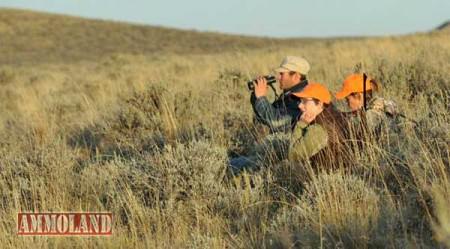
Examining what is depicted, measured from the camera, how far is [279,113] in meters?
7.14

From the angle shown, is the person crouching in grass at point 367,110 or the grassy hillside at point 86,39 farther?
the grassy hillside at point 86,39

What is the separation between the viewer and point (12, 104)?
1455 cm

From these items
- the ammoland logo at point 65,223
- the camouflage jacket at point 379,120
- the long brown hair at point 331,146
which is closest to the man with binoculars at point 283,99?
the camouflage jacket at point 379,120

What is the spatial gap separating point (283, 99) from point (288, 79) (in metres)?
0.21

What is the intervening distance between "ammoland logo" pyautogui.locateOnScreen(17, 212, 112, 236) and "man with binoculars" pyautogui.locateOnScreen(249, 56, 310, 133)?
2.20 meters

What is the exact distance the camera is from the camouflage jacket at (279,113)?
22.9ft

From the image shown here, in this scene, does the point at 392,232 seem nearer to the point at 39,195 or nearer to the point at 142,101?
the point at 39,195

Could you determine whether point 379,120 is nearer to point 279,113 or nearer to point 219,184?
point 279,113

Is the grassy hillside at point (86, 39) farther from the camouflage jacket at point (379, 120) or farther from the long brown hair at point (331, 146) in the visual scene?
the long brown hair at point (331, 146)

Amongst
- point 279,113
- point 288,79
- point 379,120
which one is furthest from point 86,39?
point 379,120

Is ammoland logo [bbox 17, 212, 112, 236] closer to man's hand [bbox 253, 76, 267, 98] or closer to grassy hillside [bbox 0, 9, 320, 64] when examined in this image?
man's hand [bbox 253, 76, 267, 98]

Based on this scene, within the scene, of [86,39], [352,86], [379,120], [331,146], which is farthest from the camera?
[86,39]

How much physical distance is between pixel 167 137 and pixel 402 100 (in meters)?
2.81

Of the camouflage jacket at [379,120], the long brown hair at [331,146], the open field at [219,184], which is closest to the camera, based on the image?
the open field at [219,184]
